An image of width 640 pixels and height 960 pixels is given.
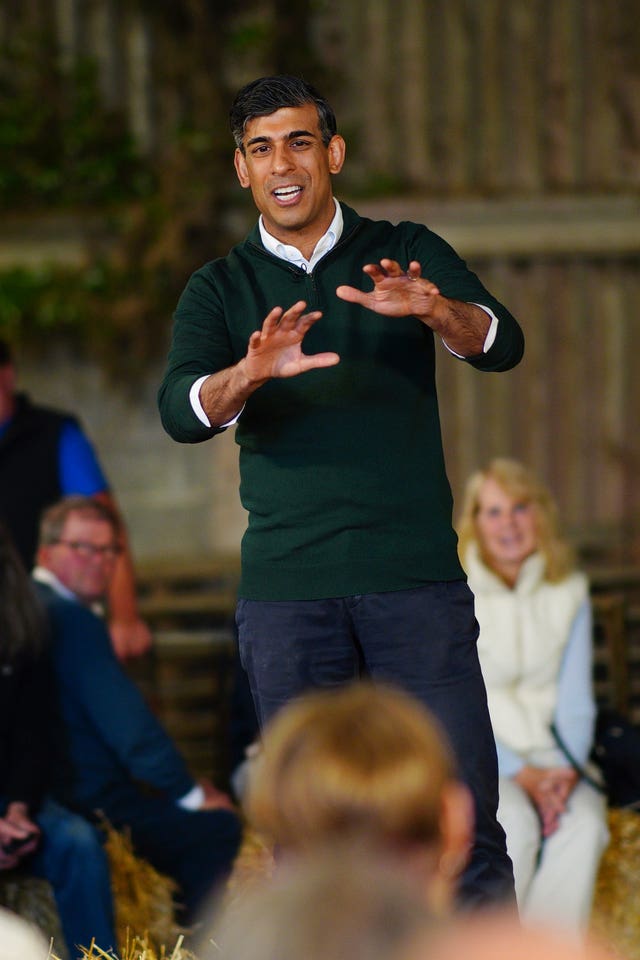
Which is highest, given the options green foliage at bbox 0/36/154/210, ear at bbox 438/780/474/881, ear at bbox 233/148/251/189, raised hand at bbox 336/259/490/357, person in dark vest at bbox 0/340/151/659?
green foliage at bbox 0/36/154/210

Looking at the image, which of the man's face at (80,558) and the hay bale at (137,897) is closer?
the hay bale at (137,897)

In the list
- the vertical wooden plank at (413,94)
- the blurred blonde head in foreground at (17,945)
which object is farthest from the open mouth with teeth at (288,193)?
the vertical wooden plank at (413,94)

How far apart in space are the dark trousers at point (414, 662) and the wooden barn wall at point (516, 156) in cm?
322

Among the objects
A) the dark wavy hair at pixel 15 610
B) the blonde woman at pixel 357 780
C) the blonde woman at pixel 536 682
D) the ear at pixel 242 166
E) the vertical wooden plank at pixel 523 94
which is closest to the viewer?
the blonde woman at pixel 357 780

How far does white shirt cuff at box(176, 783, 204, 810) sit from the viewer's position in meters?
3.45

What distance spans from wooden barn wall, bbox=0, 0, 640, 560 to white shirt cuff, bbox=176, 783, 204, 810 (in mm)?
2100

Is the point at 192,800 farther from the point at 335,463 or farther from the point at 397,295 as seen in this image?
the point at 397,295

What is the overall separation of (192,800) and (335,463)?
163cm

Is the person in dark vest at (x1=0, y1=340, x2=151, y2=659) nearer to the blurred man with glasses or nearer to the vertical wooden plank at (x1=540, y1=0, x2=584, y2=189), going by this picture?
the blurred man with glasses

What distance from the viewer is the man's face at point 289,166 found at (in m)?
2.05

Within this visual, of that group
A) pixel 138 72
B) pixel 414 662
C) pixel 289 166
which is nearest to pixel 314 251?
pixel 289 166

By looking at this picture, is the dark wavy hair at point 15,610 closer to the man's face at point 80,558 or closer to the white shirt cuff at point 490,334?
the man's face at point 80,558

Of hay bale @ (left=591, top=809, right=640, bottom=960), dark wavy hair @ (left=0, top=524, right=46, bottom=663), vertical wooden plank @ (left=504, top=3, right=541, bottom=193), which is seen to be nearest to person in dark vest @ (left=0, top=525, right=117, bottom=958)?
dark wavy hair @ (left=0, top=524, right=46, bottom=663)

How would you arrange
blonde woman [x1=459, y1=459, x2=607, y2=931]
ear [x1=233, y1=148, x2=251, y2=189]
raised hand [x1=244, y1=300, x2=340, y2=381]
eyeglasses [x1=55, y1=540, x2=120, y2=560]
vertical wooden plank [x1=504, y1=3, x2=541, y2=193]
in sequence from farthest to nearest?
vertical wooden plank [x1=504, y1=3, x2=541, y2=193]
eyeglasses [x1=55, y1=540, x2=120, y2=560]
blonde woman [x1=459, y1=459, x2=607, y2=931]
ear [x1=233, y1=148, x2=251, y2=189]
raised hand [x1=244, y1=300, x2=340, y2=381]
